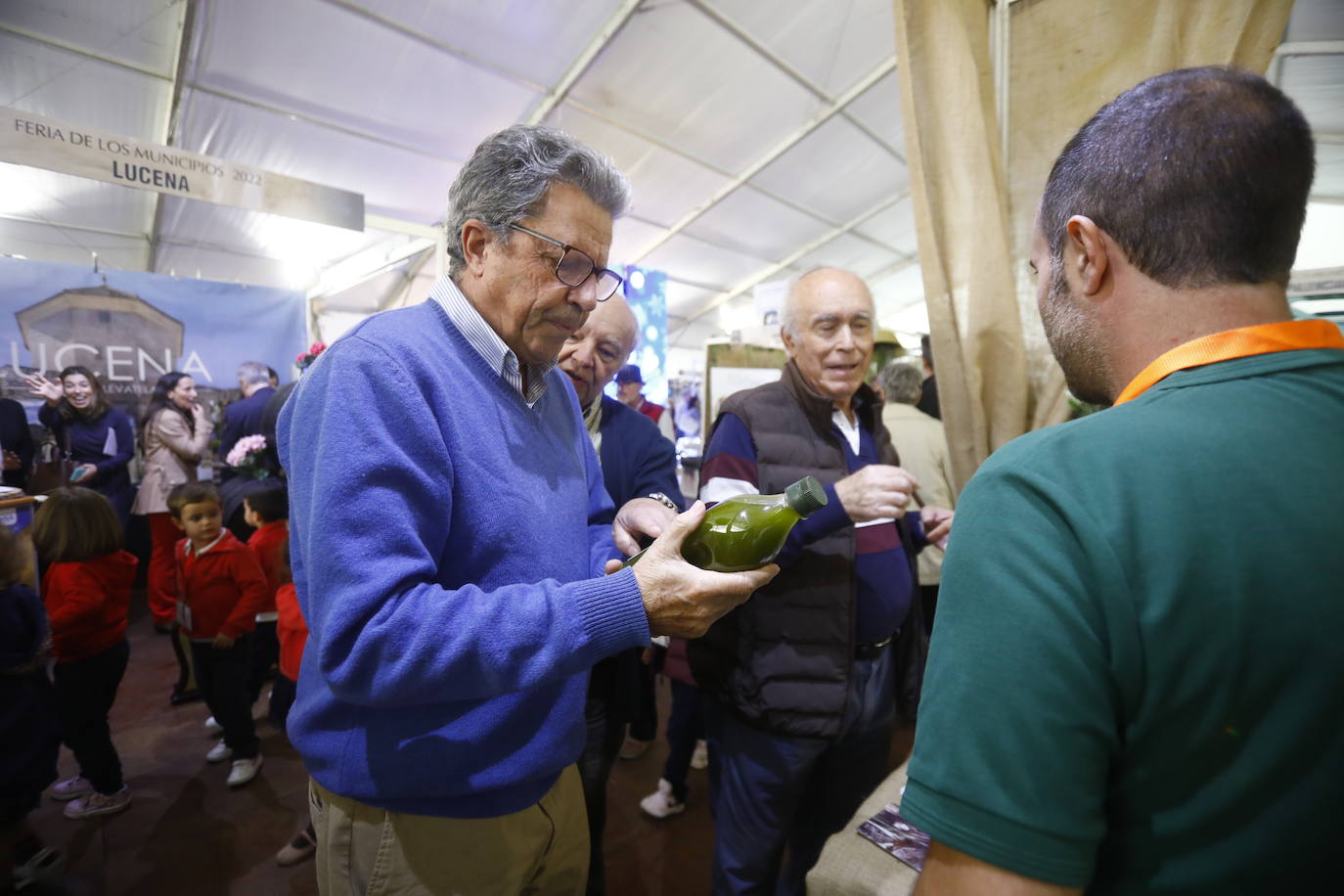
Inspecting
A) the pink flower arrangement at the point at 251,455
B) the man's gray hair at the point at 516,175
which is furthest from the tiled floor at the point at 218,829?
Result: the man's gray hair at the point at 516,175

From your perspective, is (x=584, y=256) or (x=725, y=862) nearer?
(x=584, y=256)

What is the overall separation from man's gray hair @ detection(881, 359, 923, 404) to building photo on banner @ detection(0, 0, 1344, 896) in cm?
3

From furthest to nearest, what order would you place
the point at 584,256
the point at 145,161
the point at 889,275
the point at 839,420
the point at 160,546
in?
the point at 889,275
the point at 160,546
the point at 145,161
the point at 839,420
the point at 584,256

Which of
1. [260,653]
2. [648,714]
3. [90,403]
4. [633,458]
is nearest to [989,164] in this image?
[633,458]

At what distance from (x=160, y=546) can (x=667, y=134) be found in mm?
7056

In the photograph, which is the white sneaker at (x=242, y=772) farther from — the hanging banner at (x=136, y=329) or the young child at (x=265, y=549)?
the hanging banner at (x=136, y=329)

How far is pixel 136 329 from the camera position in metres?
4.66

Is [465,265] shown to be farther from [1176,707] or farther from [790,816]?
[790,816]

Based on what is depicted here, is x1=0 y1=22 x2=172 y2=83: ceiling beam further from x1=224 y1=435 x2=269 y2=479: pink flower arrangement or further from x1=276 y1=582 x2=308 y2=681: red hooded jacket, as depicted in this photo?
x1=276 y1=582 x2=308 y2=681: red hooded jacket

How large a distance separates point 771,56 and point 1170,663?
787 cm

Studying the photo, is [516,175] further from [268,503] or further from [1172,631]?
[268,503]

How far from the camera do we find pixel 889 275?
14.5m

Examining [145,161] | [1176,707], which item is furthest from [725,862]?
[145,161]

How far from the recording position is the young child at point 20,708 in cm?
184
